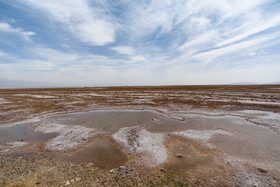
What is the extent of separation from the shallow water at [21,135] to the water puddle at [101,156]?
3.71 metres

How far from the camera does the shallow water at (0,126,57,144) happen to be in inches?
314

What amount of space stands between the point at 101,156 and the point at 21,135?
7262 mm

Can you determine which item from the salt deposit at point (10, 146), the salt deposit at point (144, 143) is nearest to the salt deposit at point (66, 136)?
the salt deposit at point (10, 146)

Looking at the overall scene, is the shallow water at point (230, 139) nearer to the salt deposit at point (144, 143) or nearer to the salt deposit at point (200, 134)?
the salt deposit at point (200, 134)

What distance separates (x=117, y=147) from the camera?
6.80 m

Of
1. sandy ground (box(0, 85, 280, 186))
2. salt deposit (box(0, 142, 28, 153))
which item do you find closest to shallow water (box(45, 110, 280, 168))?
sandy ground (box(0, 85, 280, 186))

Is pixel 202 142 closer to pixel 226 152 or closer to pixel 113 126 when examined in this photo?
pixel 226 152

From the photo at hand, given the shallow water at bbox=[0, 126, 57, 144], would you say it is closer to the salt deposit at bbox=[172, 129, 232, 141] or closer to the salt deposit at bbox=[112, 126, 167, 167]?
the salt deposit at bbox=[112, 126, 167, 167]

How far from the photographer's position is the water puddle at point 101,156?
17.6 feet

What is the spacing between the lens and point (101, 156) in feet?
19.6

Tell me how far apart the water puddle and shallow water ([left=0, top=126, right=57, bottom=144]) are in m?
3.71

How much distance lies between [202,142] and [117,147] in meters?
5.16

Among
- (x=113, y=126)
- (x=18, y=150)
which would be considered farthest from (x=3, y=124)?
(x=113, y=126)

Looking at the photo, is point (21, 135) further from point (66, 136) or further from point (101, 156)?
point (101, 156)
